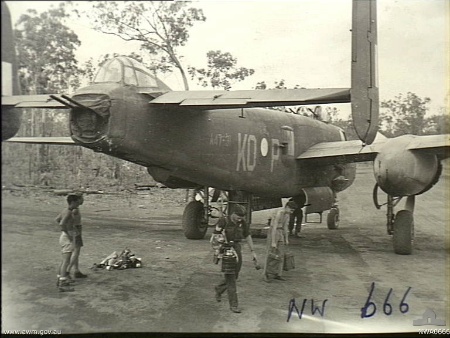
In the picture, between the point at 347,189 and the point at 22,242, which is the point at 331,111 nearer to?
the point at 347,189

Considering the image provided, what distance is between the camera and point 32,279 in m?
4.29

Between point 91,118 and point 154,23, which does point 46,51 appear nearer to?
point 91,118

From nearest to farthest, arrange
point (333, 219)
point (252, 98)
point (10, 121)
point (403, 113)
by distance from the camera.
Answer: point (252, 98) < point (10, 121) < point (403, 113) < point (333, 219)

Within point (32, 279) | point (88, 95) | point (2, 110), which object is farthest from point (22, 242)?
point (88, 95)

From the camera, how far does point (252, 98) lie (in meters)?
3.97

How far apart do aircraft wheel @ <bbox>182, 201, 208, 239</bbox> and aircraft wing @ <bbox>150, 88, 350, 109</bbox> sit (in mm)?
1396

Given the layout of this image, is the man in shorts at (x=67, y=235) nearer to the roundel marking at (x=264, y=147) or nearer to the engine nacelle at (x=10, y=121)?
the engine nacelle at (x=10, y=121)

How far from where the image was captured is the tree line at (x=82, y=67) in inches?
161

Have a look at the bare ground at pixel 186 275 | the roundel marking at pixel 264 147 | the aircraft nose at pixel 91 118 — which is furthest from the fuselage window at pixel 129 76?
the roundel marking at pixel 264 147

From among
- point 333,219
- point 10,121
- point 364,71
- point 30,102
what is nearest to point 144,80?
point 30,102

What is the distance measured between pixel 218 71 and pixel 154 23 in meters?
0.75

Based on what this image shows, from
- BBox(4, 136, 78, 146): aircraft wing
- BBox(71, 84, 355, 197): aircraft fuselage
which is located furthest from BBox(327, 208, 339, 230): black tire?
BBox(4, 136, 78, 146): aircraft wing

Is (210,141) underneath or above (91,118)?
underneath

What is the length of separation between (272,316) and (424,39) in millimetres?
3206
